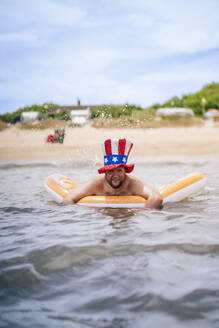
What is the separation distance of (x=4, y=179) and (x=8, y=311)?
6.31 meters

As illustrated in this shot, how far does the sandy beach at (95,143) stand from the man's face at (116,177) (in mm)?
8467

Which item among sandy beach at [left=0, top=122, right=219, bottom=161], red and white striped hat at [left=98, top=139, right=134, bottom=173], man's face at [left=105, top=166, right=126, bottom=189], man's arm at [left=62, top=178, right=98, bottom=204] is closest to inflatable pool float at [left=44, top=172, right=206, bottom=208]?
man's arm at [left=62, top=178, right=98, bottom=204]

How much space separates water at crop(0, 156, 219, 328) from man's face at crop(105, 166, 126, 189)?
1.12ft

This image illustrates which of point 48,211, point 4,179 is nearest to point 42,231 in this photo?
point 48,211

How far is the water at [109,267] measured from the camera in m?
1.87

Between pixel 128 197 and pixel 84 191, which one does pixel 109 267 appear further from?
pixel 84 191

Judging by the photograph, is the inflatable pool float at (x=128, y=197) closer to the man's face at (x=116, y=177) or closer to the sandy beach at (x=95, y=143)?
the man's face at (x=116, y=177)

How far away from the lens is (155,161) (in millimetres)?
11062

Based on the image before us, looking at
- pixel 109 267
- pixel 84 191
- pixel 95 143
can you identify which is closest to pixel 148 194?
pixel 84 191

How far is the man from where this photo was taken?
4.15m

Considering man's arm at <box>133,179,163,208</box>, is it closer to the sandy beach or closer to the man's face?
the man's face

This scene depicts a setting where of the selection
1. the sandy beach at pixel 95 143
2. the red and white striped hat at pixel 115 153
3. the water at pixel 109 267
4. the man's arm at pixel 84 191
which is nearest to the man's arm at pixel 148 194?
the water at pixel 109 267

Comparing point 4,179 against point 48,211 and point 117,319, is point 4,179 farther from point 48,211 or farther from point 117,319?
point 117,319

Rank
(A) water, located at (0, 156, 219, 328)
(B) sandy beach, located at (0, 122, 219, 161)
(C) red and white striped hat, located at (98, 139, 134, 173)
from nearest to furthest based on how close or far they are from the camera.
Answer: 1. (A) water, located at (0, 156, 219, 328)
2. (C) red and white striped hat, located at (98, 139, 134, 173)
3. (B) sandy beach, located at (0, 122, 219, 161)
